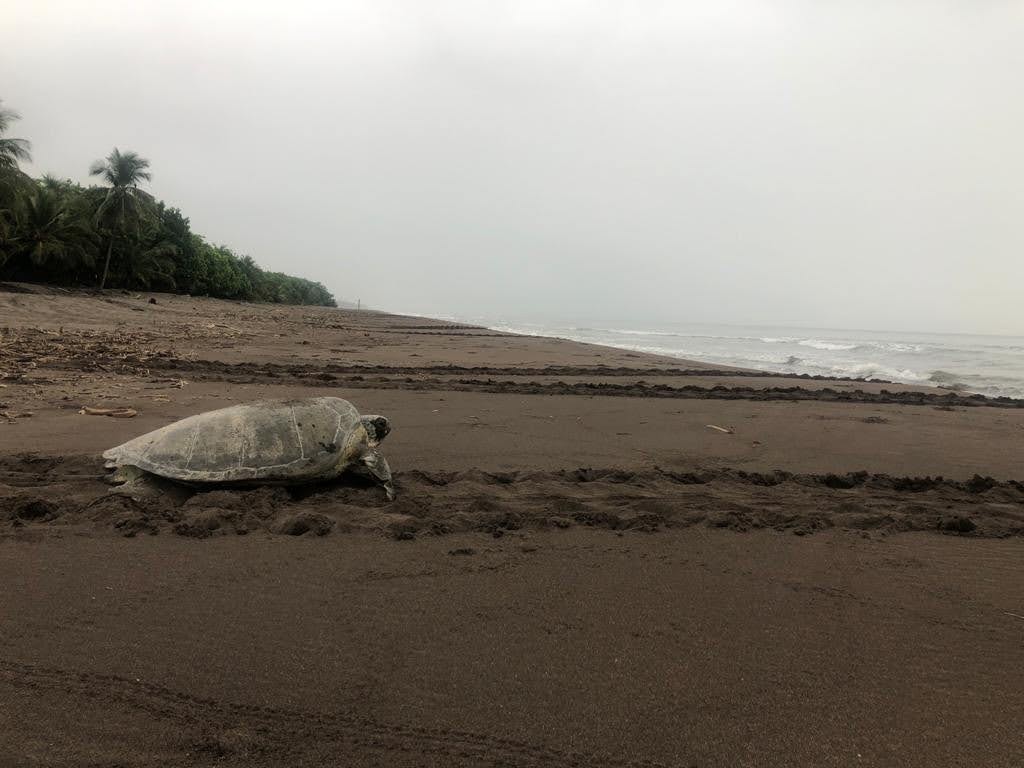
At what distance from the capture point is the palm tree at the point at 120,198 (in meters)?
35.1

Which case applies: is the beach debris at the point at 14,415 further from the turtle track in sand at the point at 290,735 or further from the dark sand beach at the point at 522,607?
the turtle track in sand at the point at 290,735

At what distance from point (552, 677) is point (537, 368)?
11.0 m

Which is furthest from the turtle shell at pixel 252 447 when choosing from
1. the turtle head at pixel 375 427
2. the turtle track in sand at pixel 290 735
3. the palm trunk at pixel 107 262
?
the palm trunk at pixel 107 262

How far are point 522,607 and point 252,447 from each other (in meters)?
2.67

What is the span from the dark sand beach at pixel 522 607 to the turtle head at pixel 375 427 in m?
0.35

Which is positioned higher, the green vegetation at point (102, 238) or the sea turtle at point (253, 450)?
the green vegetation at point (102, 238)

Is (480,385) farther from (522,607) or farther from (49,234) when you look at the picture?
(49,234)

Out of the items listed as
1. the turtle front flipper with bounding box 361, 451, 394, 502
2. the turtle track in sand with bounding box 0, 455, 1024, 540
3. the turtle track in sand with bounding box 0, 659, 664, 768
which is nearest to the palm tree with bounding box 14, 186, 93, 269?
the turtle track in sand with bounding box 0, 455, 1024, 540

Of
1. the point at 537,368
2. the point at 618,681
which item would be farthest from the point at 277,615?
the point at 537,368

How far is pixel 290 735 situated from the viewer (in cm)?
202

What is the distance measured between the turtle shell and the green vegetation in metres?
31.4

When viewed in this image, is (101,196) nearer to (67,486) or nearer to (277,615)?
(67,486)

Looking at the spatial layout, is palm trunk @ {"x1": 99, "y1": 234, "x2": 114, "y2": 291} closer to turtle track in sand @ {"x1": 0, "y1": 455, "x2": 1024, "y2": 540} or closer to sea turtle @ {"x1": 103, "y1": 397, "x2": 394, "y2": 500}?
turtle track in sand @ {"x1": 0, "y1": 455, "x2": 1024, "y2": 540}

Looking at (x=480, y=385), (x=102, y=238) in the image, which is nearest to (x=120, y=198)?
(x=102, y=238)
